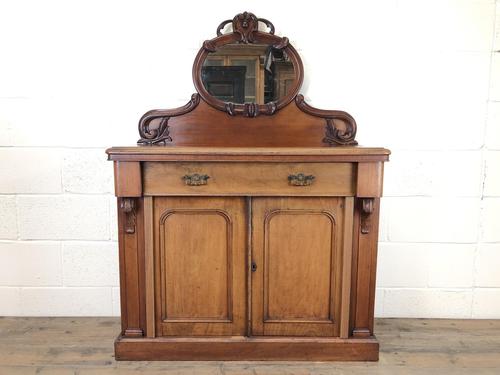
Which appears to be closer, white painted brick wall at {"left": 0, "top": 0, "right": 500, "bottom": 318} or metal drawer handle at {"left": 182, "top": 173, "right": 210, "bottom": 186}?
metal drawer handle at {"left": 182, "top": 173, "right": 210, "bottom": 186}

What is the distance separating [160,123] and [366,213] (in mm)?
1104

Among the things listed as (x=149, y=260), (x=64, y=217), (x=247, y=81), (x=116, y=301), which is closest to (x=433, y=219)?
(x=247, y=81)

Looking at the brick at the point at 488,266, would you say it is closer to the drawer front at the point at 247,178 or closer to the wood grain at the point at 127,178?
the drawer front at the point at 247,178

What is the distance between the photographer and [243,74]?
210 cm

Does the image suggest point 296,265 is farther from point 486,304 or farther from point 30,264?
point 30,264

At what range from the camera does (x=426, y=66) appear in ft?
7.06

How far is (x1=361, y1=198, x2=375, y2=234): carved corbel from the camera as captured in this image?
5.61 feet

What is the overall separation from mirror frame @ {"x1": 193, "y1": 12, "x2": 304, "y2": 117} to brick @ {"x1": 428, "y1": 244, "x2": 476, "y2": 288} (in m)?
1.16

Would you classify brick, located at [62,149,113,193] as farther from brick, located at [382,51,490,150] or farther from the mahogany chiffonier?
brick, located at [382,51,490,150]

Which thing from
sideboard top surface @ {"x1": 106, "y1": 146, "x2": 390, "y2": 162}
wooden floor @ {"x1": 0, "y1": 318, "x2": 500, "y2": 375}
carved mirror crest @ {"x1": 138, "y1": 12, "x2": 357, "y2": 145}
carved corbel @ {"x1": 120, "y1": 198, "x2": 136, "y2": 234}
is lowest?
wooden floor @ {"x1": 0, "y1": 318, "x2": 500, "y2": 375}

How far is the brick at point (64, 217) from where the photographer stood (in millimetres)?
2227

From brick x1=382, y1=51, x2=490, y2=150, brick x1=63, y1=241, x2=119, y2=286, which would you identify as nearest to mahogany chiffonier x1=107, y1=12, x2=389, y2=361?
Result: brick x1=63, y1=241, x2=119, y2=286

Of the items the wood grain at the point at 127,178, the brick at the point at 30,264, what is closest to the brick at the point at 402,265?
the wood grain at the point at 127,178

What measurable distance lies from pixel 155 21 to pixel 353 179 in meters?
1.29
